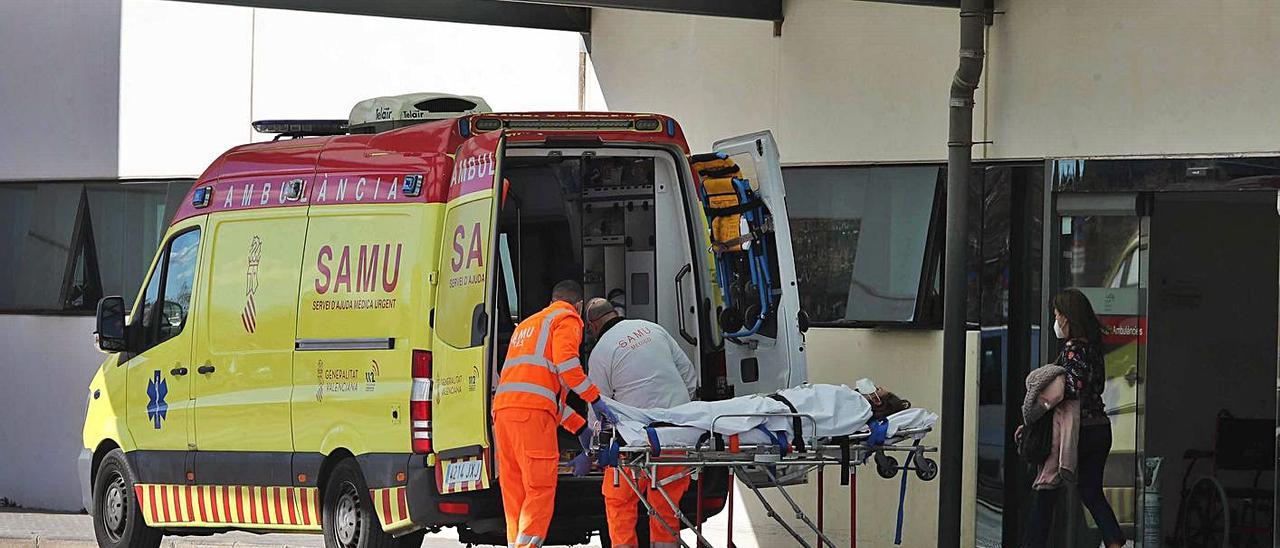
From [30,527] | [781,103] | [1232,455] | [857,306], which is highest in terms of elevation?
[781,103]

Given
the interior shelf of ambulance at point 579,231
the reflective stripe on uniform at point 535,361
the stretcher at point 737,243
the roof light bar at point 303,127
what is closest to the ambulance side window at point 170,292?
the roof light bar at point 303,127

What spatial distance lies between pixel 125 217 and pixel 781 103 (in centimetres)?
572

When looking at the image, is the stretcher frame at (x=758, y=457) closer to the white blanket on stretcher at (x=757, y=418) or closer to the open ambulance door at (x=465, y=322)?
the white blanket on stretcher at (x=757, y=418)

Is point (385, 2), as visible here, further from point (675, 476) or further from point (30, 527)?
point (675, 476)

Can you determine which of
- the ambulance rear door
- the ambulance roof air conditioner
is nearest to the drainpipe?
the ambulance rear door

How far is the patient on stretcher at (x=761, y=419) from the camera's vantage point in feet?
27.6

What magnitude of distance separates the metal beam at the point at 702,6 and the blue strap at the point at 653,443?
12.7ft

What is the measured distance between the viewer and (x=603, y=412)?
8.66 m

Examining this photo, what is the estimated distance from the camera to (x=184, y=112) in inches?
601

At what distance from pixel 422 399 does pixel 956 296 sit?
328 centimetres

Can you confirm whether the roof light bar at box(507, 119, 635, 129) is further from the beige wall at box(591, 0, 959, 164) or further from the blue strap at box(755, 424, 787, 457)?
the beige wall at box(591, 0, 959, 164)

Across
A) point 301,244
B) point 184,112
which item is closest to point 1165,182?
point 301,244

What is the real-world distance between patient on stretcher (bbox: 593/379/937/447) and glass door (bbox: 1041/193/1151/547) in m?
2.83

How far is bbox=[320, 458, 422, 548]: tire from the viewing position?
9.96 meters
